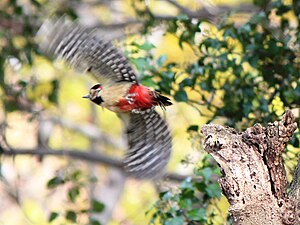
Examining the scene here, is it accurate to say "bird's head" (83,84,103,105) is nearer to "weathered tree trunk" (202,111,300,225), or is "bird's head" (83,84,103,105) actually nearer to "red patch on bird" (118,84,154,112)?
"red patch on bird" (118,84,154,112)

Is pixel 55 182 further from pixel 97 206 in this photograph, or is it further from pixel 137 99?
pixel 137 99

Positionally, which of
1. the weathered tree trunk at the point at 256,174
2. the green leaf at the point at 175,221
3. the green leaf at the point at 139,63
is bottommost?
the green leaf at the point at 175,221

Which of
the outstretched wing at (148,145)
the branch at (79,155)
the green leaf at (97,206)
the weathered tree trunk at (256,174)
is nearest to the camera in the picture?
the weathered tree trunk at (256,174)

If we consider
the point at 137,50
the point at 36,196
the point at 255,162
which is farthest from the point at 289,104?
the point at 36,196

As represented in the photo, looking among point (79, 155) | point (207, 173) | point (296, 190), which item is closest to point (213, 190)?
point (207, 173)

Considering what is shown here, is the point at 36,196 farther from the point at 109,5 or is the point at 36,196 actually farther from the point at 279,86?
the point at 279,86

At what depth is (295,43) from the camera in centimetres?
293

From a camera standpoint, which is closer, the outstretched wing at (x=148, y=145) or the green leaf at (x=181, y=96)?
the outstretched wing at (x=148, y=145)

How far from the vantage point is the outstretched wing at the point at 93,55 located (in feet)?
8.79

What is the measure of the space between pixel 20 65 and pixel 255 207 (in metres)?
2.99

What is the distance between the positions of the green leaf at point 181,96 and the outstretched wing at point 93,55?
11.9 inches

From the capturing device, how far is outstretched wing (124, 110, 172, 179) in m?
2.78

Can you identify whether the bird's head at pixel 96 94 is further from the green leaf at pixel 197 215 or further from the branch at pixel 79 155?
the branch at pixel 79 155

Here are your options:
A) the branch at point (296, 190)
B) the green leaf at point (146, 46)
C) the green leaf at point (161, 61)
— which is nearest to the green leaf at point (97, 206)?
the green leaf at point (161, 61)
